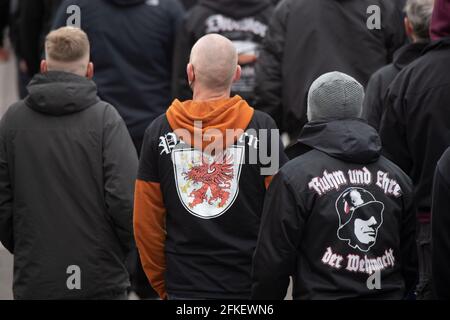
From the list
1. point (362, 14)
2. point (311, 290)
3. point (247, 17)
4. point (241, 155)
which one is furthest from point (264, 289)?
point (247, 17)

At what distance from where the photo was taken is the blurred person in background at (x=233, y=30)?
7.05 metres

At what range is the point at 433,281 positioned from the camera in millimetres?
4684

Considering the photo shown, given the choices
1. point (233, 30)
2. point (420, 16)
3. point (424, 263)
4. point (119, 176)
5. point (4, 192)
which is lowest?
point (424, 263)

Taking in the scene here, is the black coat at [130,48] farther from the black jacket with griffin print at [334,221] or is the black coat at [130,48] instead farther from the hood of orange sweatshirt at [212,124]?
the black jacket with griffin print at [334,221]

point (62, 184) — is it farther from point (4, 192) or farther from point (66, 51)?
point (66, 51)

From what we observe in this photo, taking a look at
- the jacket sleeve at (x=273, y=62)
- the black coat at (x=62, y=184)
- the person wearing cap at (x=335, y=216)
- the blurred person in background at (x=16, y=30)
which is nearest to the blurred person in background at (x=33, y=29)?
the blurred person in background at (x=16, y=30)

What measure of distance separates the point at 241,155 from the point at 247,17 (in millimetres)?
2514

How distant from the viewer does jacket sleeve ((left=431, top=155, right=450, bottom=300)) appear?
4461 millimetres

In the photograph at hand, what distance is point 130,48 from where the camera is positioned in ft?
23.0

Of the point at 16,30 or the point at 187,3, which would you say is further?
the point at 16,30

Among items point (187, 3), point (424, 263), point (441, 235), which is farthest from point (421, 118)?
point (187, 3)

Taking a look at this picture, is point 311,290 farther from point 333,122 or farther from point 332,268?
Result: point 333,122

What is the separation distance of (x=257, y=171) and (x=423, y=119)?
100cm
